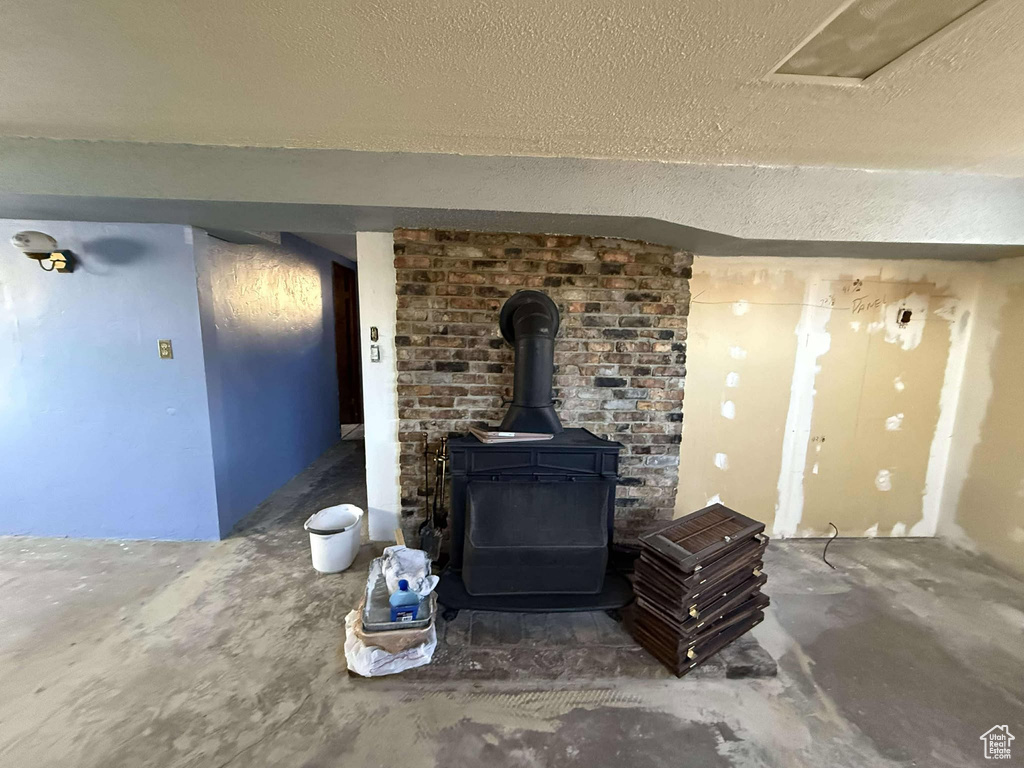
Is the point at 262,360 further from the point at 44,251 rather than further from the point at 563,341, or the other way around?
the point at 563,341

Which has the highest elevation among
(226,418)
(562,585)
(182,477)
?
(226,418)

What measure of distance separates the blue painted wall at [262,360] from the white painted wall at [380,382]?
111cm

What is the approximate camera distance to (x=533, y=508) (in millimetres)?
2287

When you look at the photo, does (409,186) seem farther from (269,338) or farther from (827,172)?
(269,338)

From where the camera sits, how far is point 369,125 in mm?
1587

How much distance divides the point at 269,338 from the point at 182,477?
1250mm

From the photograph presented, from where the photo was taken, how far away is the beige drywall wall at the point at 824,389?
2934 millimetres

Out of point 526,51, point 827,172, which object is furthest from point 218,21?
point 827,172

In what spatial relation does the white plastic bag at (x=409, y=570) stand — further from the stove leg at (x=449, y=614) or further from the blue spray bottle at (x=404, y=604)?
the stove leg at (x=449, y=614)

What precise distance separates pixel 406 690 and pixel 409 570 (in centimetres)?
51

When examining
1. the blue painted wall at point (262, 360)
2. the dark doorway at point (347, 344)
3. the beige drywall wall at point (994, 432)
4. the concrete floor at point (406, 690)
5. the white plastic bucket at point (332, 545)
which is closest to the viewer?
the concrete floor at point (406, 690)

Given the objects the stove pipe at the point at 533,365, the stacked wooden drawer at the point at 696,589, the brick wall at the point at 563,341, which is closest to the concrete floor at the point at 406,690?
the stacked wooden drawer at the point at 696,589

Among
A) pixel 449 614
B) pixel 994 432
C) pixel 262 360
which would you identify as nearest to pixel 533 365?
pixel 449 614

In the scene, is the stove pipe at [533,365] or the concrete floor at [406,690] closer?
the concrete floor at [406,690]
